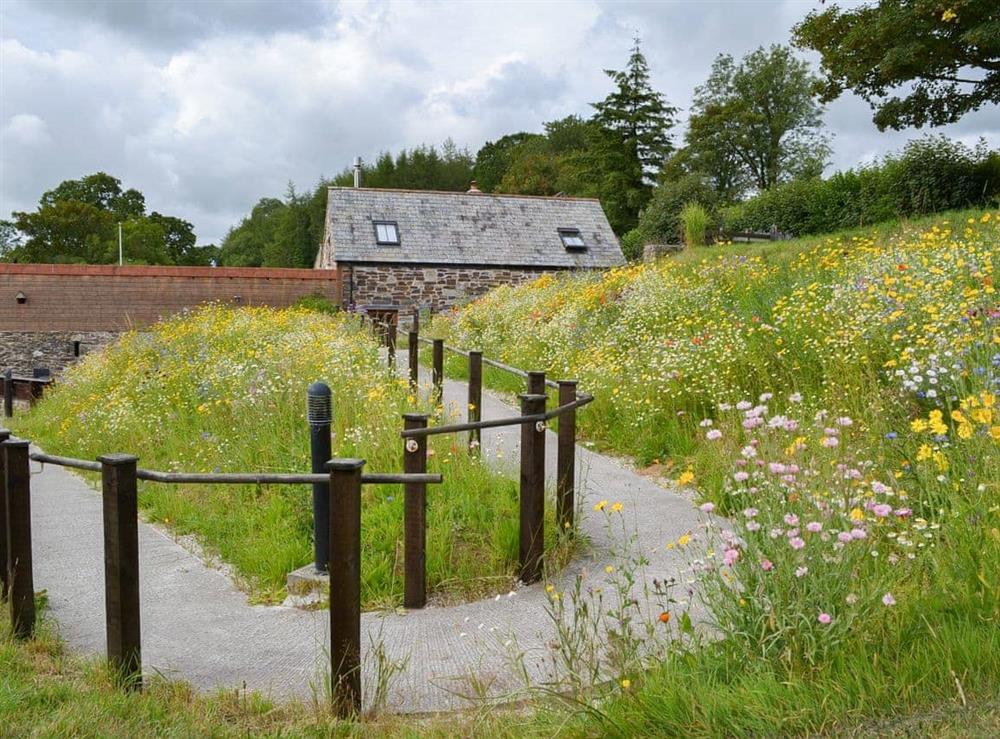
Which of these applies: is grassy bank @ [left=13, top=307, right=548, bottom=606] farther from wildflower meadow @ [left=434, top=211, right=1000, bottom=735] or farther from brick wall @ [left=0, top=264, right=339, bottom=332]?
brick wall @ [left=0, top=264, right=339, bottom=332]

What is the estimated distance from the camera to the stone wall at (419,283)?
25062 millimetres

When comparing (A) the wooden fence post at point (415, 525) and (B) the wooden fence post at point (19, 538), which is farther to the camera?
(A) the wooden fence post at point (415, 525)

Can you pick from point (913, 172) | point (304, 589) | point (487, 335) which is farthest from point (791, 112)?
point (304, 589)

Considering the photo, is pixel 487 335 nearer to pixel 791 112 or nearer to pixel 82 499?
pixel 82 499

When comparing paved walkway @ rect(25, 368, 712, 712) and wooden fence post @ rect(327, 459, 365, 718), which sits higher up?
wooden fence post @ rect(327, 459, 365, 718)

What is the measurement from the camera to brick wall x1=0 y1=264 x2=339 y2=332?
23.8 metres

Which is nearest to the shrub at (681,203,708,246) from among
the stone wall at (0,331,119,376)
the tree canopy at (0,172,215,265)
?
the stone wall at (0,331,119,376)

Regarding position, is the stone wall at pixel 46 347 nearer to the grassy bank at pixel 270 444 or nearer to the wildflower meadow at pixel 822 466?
the grassy bank at pixel 270 444

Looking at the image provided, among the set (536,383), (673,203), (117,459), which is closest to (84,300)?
(673,203)

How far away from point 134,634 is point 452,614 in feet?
4.89

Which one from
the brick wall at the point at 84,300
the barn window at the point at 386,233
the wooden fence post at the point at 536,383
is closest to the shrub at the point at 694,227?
the barn window at the point at 386,233

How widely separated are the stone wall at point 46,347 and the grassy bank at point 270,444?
12.2 meters

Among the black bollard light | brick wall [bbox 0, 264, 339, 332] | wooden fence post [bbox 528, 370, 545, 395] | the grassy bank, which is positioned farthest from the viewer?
brick wall [bbox 0, 264, 339, 332]

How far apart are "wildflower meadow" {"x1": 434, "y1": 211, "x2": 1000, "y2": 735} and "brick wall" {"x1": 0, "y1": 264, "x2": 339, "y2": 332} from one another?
1615 centimetres
